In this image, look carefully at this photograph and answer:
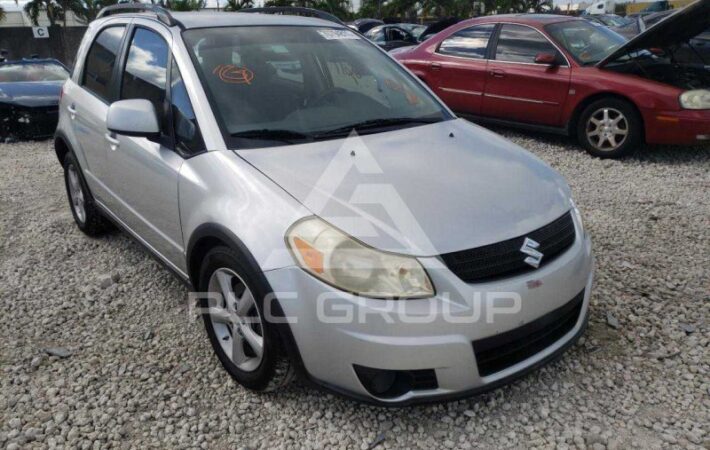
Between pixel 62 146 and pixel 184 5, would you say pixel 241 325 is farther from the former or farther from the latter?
pixel 184 5

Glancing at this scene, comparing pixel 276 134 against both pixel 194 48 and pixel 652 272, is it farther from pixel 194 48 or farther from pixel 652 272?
pixel 652 272

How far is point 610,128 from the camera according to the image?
5918 millimetres

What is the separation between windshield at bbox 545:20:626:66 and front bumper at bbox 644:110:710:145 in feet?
3.53

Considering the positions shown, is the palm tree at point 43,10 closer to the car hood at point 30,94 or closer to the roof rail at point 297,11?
the car hood at point 30,94

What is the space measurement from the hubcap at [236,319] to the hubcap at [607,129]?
5.03 meters

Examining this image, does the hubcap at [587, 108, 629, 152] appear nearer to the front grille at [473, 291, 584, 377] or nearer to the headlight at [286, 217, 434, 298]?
the front grille at [473, 291, 584, 377]

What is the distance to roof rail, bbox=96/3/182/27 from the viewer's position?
299 cm

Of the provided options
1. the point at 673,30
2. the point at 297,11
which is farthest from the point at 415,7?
the point at 297,11

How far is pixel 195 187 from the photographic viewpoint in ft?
8.09

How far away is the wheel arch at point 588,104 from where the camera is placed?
18.8 feet

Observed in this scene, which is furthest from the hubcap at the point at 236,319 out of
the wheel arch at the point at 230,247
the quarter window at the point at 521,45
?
the quarter window at the point at 521,45

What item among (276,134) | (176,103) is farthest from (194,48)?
(276,134)

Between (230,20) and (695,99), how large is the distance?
479 centimetres

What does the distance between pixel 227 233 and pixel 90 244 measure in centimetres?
256
